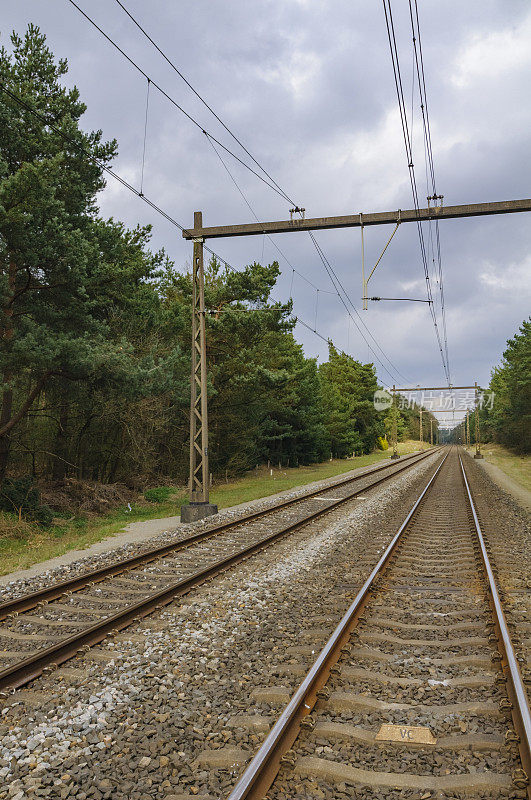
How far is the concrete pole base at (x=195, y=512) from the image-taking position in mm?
15172

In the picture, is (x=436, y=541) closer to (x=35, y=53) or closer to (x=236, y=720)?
(x=236, y=720)

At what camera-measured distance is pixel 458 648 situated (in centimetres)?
550

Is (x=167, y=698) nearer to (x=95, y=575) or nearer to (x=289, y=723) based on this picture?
(x=289, y=723)

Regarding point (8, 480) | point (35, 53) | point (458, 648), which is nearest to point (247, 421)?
point (8, 480)

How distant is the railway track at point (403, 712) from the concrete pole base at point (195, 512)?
863 cm

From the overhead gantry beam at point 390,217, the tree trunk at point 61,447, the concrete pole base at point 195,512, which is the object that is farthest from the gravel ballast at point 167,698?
the tree trunk at point 61,447

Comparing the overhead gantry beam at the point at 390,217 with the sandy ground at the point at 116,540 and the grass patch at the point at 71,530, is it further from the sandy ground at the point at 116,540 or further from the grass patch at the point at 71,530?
the grass patch at the point at 71,530

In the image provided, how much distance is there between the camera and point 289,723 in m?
3.80

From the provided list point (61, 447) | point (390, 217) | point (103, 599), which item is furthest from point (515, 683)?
point (61, 447)

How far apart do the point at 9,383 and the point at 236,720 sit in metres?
12.6

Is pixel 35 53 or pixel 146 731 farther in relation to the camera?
pixel 35 53

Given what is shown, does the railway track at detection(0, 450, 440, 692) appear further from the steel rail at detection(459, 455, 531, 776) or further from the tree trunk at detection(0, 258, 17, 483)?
the tree trunk at detection(0, 258, 17, 483)

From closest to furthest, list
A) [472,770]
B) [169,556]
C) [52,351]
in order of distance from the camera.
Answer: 1. [472,770]
2. [169,556]
3. [52,351]

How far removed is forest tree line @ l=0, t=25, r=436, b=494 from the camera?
48.0 ft
